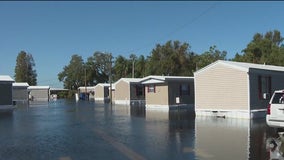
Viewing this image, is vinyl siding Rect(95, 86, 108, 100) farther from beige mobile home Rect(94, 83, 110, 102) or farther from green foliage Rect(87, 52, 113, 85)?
green foliage Rect(87, 52, 113, 85)

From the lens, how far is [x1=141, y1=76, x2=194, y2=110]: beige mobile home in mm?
37281

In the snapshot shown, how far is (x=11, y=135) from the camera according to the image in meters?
17.3

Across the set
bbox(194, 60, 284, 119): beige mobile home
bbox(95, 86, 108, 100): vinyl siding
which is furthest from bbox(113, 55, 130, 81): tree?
bbox(194, 60, 284, 119): beige mobile home

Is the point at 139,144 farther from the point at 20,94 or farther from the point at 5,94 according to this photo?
the point at 20,94

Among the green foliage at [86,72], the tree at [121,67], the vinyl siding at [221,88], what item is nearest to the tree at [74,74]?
the green foliage at [86,72]

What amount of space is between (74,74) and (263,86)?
94730 mm

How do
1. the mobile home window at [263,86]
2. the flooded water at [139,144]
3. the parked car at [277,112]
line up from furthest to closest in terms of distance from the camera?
1. the mobile home window at [263,86]
2. the parked car at [277,112]
3. the flooded water at [139,144]

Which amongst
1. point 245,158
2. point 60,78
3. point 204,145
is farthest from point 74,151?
point 60,78

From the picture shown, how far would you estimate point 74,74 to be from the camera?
379 ft

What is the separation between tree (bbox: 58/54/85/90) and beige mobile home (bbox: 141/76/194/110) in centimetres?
7821

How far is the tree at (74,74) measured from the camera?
116 metres

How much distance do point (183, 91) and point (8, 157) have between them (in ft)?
91.3

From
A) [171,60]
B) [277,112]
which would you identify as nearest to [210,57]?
[171,60]

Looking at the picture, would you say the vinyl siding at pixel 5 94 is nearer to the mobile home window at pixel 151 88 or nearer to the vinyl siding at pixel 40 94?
the mobile home window at pixel 151 88
